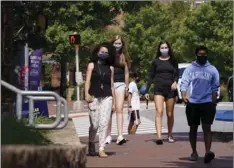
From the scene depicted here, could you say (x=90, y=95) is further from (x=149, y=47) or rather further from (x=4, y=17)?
(x=149, y=47)

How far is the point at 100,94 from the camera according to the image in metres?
9.79

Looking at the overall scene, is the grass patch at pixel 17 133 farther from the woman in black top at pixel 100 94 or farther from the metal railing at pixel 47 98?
the woman in black top at pixel 100 94

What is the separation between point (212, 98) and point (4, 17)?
4278 mm

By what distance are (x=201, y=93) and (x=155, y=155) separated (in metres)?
1.18

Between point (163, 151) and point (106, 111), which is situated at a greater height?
point (106, 111)

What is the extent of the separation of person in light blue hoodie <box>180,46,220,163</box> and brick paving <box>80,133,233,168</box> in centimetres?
38

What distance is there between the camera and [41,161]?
764cm

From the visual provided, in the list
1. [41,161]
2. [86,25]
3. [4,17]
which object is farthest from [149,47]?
[41,161]

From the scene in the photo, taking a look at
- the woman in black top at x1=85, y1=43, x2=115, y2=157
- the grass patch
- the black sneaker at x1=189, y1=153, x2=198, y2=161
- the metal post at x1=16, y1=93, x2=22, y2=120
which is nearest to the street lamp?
the woman in black top at x1=85, y1=43, x2=115, y2=157

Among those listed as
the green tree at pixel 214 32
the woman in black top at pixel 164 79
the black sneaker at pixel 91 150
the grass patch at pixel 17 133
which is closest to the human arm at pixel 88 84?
the black sneaker at pixel 91 150

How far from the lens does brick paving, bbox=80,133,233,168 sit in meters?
9.02

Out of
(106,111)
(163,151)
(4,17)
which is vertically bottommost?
(163,151)

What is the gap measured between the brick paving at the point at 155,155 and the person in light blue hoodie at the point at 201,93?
1.23 feet

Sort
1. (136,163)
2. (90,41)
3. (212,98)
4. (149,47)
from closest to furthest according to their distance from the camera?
(136,163)
(212,98)
(90,41)
(149,47)
